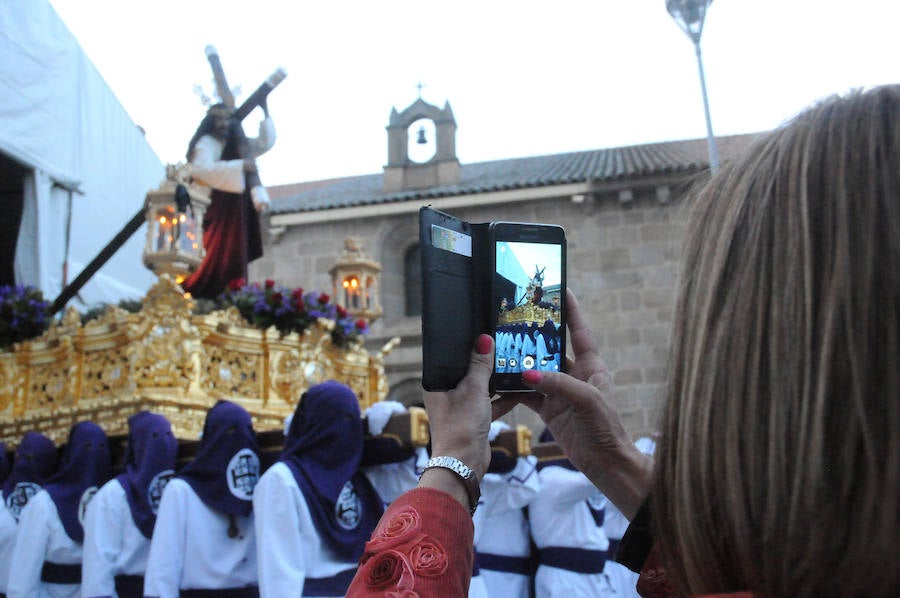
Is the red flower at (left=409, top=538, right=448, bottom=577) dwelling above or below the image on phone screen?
below

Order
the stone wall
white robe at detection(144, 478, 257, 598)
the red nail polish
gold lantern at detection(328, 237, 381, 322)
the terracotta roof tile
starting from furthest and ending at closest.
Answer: the terracotta roof tile → the stone wall → gold lantern at detection(328, 237, 381, 322) → white robe at detection(144, 478, 257, 598) → the red nail polish

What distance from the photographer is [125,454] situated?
5961 mm

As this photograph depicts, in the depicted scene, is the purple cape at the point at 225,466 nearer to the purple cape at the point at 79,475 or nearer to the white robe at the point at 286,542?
the white robe at the point at 286,542

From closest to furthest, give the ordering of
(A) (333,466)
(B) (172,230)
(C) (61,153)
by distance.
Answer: (A) (333,466) < (B) (172,230) < (C) (61,153)

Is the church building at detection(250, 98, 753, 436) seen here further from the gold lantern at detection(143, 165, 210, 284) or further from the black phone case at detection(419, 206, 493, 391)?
the black phone case at detection(419, 206, 493, 391)

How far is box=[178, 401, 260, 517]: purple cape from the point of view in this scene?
493 cm

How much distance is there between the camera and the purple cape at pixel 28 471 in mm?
6254

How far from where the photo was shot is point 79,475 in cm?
593

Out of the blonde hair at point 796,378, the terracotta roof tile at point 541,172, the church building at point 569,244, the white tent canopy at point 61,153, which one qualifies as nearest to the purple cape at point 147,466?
the blonde hair at point 796,378

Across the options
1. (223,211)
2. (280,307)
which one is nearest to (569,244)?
(223,211)

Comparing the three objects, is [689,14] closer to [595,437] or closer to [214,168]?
[214,168]

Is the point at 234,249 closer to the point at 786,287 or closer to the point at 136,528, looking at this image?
the point at 136,528

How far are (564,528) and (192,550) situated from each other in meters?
2.55

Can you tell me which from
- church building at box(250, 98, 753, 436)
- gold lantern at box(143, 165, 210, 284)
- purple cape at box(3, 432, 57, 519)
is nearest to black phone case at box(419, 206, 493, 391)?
purple cape at box(3, 432, 57, 519)
